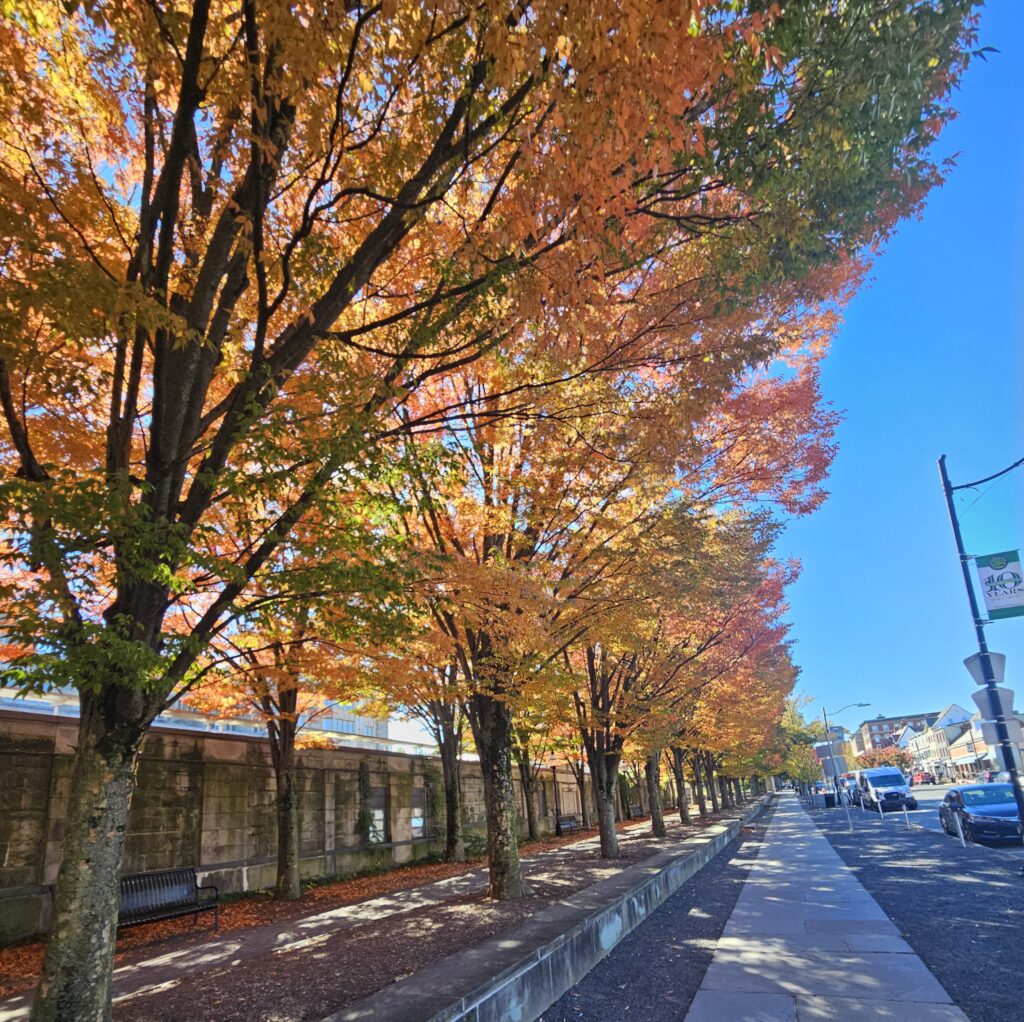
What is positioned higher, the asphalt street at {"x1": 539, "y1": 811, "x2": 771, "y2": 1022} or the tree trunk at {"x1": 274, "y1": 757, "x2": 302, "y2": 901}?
the tree trunk at {"x1": 274, "y1": 757, "x2": 302, "y2": 901}

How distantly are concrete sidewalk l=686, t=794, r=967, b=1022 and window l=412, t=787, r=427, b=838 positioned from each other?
41.1ft

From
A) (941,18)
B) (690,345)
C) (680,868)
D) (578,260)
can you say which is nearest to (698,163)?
(578,260)

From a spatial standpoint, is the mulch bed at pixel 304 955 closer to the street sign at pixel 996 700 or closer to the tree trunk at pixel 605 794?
the tree trunk at pixel 605 794

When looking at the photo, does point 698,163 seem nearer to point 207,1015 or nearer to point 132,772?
point 132,772

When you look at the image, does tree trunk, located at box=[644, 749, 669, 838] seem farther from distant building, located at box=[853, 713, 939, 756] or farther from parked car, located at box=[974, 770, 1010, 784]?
distant building, located at box=[853, 713, 939, 756]

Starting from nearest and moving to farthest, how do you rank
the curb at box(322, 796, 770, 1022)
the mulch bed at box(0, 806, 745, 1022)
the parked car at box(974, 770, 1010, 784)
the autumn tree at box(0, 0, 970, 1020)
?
the autumn tree at box(0, 0, 970, 1020) < the curb at box(322, 796, 770, 1022) < the mulch bed at box(0, 806, 745, 1022) < the parked car at box(974, 770, 1010, 784)

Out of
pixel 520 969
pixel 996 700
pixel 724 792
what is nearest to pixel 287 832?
pixel 520 969

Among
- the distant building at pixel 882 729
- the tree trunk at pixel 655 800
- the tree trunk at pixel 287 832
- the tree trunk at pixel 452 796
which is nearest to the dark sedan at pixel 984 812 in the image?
the tree trunk at pixel 655 800

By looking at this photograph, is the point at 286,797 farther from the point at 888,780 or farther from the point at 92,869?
the point at 888,780

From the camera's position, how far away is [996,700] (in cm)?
1042

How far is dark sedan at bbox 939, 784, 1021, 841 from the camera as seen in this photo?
15.6 m

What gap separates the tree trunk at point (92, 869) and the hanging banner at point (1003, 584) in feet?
38.6

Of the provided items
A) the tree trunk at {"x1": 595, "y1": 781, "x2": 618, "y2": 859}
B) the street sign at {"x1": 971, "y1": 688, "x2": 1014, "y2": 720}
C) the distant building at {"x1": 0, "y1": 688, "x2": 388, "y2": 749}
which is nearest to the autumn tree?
the distant building at {"x1": 0, "y1": 688, "x2": 388, "y2": 749}

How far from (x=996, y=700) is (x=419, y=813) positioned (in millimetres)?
15896
